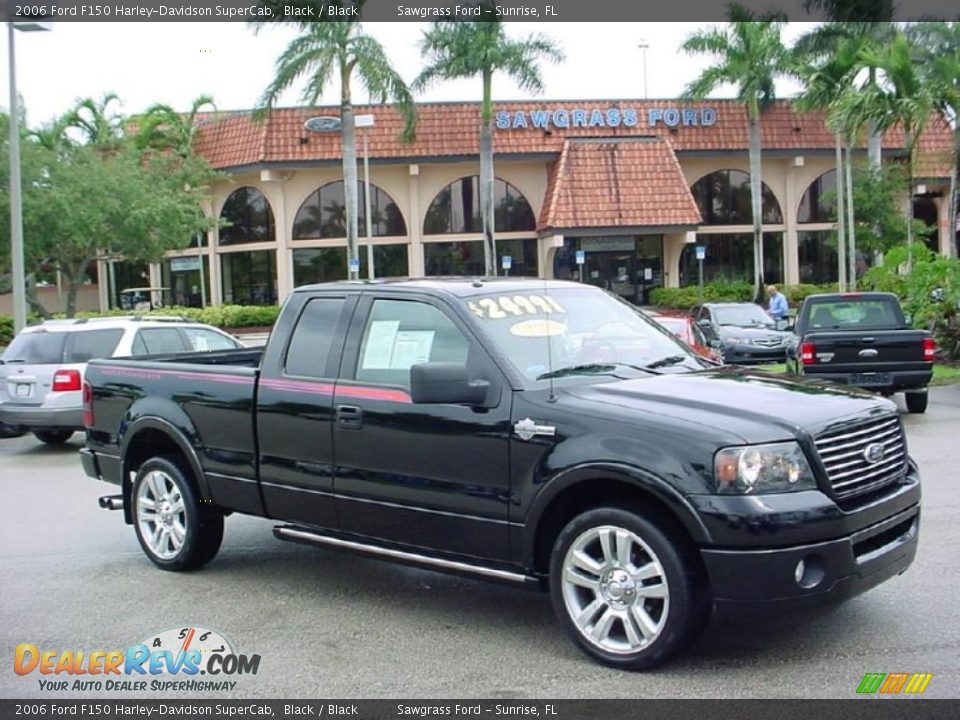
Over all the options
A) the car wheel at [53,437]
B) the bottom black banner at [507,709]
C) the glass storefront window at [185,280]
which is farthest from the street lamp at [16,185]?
the glass storefront window at [185,280]

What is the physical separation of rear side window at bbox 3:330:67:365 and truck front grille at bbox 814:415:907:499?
11.2m

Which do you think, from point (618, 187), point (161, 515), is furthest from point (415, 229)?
point (161, 515)

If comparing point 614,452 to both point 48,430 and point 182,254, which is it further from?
point 182,254

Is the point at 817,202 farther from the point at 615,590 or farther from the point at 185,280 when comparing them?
the point at 615,590

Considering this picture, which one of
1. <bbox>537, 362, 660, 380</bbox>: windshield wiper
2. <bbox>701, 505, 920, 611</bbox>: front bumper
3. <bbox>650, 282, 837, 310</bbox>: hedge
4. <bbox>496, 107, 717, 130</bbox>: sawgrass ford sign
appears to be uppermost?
<bbox>496, 107, 717, 130</bbox>: sawgrass ford sign

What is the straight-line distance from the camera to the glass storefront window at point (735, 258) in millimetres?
43312

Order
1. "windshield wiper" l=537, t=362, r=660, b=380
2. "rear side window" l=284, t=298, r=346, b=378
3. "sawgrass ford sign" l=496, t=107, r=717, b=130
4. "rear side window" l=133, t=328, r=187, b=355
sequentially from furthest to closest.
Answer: "sawgrass ford sign" l=496, t=107, r=717, b=130
"rear side window" l=133, t=328, r=187, b=355
"rear side window" l=284, t=298, r=346, b=378
"windshield wiper" l=537, t=362, r=660, b=380

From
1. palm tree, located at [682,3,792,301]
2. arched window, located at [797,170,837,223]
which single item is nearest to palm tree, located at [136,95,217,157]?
palm tree, located at [682,3,792,301]

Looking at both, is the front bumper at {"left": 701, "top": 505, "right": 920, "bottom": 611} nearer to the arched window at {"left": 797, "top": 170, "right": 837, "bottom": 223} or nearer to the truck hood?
the truck hood

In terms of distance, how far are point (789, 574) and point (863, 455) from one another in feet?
2.68

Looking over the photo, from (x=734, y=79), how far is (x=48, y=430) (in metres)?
30.1

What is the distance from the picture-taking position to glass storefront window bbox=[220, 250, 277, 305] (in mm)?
42125

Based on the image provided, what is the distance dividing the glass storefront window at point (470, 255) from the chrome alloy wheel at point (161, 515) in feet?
113

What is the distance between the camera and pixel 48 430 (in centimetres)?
1386
